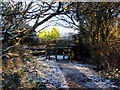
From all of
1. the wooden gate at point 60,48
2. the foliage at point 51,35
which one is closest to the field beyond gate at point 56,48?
the wooden gate at point 60,48

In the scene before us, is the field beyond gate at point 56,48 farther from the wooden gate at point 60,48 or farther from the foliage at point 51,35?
the foliage at point 51,35

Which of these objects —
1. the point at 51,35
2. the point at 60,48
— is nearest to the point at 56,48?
the point at 60,48

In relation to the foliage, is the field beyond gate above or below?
below

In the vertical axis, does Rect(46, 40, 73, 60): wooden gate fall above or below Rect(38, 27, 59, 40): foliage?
below

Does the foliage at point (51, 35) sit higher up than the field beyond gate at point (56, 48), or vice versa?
the foliage at point (51, 35)

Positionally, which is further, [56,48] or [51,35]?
[51,35]

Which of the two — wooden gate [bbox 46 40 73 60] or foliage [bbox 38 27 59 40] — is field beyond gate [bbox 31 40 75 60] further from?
foliage [bbox 38 27 59 40]

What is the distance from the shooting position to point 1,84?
2.29 m

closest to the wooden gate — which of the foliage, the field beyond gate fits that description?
the field beyond gate

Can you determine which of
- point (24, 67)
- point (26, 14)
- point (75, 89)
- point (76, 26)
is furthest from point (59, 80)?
point (76, 26)

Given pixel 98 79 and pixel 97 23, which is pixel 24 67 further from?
pixel 97 23

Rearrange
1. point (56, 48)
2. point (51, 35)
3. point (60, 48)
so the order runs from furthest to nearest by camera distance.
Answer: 1. point (60, 48)
2. point (51, 35)
3. point (56, 48)

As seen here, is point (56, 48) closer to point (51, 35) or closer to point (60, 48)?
point (60, 48)

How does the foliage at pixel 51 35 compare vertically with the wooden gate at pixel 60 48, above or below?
above
